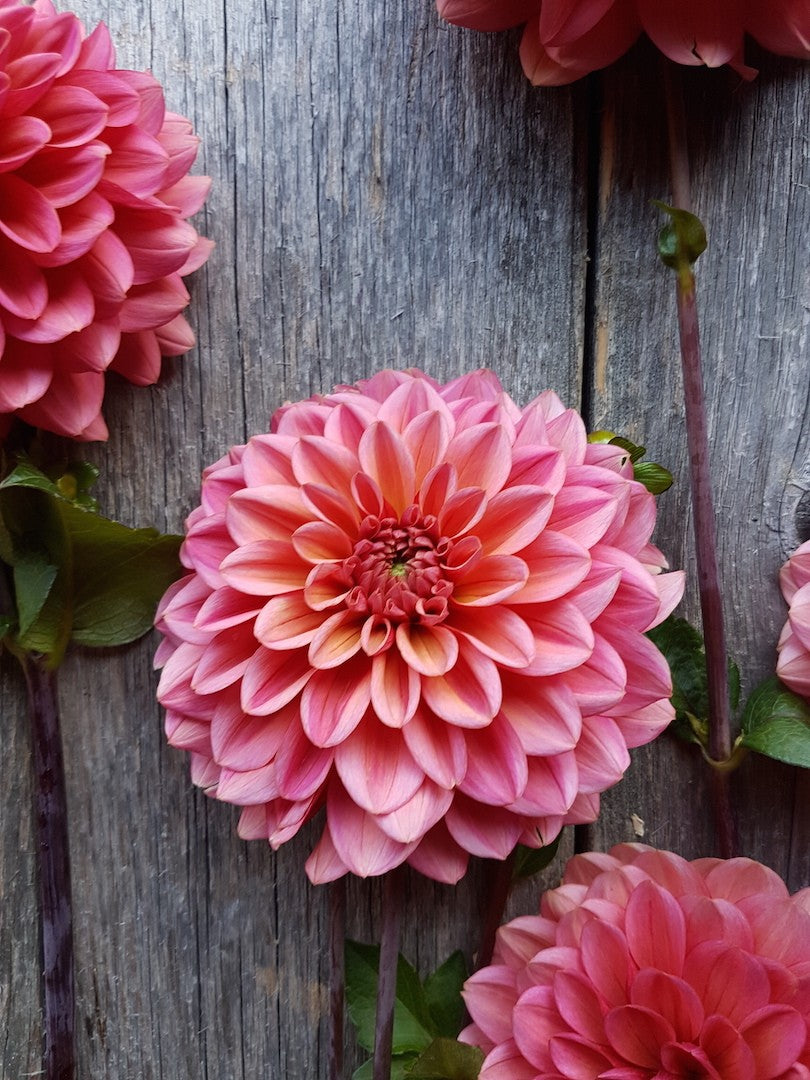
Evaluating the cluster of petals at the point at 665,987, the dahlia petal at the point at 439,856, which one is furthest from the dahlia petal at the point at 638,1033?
the dahlia petal at the point at 439,856

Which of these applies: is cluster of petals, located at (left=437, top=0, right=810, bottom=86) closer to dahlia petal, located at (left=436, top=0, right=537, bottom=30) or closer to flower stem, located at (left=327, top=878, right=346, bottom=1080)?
dahlia petal, located at (left=436, top=0, right=537, bottom=30)

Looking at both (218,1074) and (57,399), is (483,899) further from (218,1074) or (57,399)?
(57,399)

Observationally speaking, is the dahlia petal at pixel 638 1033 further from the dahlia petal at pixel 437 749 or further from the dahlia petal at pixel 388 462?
the dahlia petal at pixel 388 462

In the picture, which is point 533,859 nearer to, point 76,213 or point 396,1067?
point 396,1067

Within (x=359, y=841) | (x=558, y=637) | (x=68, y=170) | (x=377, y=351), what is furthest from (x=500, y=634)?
(x=68, y=170)

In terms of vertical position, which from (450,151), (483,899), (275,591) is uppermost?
(450,151)

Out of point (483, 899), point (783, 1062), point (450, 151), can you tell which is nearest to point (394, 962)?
point (483, 899)

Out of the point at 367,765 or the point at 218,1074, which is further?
the point at 218,1074
